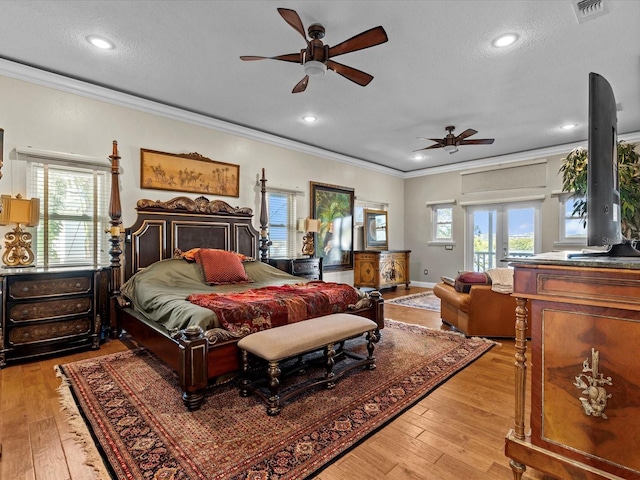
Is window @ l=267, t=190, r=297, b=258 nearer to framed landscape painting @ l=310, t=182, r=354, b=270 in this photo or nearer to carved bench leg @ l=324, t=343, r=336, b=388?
framed landscape painting @ l=310, t=182, r=354, b=270

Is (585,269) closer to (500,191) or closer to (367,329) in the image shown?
(367,329)

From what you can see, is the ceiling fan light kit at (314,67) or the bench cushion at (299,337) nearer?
the bench cushion at (299,337)

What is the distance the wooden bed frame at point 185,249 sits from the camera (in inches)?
83.7

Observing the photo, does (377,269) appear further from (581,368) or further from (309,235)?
(581,368)

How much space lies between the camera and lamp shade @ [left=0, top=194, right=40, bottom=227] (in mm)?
3027

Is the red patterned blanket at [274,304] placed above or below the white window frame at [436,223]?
below

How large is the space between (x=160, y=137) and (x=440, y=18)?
11.5 feet

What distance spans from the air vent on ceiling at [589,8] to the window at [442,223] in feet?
17.0

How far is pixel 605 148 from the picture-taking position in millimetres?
1377

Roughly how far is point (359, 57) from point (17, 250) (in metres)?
3.84

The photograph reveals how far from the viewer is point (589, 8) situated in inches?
94.5

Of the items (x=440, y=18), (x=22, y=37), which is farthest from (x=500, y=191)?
(x=22, y=37)

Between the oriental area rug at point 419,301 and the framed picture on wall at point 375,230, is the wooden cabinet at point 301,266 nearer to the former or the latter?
the oriental area rug at point 419,301

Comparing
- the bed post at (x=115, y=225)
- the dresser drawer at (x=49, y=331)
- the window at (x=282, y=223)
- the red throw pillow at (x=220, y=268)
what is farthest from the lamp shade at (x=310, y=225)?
the dresser drawer at (x=49, y=331)
